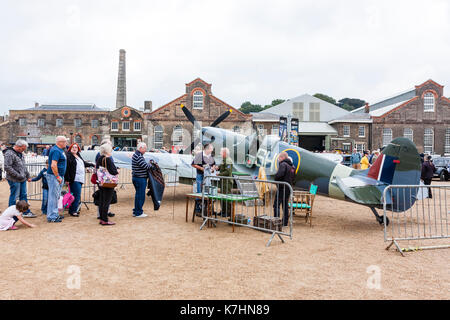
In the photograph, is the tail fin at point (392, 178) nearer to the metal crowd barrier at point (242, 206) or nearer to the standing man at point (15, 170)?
the metal crowd barrier at point (242, 206)

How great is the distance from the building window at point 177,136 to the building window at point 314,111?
1902cm

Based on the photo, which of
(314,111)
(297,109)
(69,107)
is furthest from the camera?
(69,107)

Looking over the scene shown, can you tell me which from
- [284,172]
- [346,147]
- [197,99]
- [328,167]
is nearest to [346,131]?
[346,147]

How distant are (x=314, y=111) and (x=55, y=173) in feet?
139

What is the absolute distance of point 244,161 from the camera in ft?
36.3

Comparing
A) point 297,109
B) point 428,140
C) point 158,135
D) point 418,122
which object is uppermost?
point 297,109

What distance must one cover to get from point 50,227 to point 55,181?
3.24 feet

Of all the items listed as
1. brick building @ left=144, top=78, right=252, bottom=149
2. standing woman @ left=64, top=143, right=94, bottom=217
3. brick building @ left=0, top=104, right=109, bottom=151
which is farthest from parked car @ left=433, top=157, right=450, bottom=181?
brick building @ left=0, top=104, right=109, bottom=151

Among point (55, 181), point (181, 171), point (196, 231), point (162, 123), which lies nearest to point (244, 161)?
point (181, 171)

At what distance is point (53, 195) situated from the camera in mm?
6801

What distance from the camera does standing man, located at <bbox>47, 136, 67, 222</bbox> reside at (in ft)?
21.8

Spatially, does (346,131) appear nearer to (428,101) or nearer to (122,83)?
(428,101)

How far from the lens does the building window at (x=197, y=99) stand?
133 ft

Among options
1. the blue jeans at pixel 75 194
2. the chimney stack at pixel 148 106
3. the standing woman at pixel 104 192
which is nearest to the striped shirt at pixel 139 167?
the standing woman at pixel 104 192
